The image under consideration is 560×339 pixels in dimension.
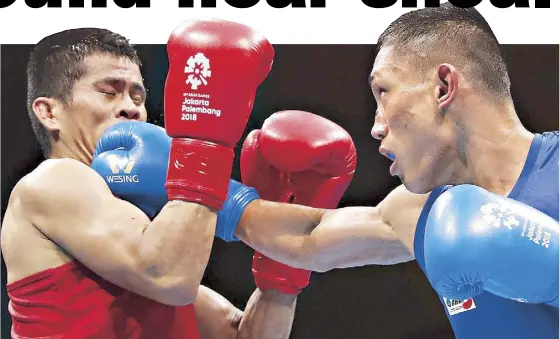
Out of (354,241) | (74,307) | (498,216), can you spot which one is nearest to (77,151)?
(74,307)

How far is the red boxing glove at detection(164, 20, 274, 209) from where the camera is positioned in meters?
1.94

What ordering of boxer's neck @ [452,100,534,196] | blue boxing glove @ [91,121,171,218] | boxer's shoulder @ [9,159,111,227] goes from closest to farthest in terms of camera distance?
1. boxer's neck @ [452,100,534,196]
2. boxer's shoulder @ [9,159,111,227]
3. blue boxing glove @ [91,121,171,218]

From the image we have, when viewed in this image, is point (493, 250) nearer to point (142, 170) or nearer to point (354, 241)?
point (354, 241)

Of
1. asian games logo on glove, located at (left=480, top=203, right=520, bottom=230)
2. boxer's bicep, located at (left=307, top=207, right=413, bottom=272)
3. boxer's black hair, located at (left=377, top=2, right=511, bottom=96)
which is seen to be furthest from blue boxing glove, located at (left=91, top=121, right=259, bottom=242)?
asian games logo on glove, located at (left=480, top=203, right=520, bottom=230)

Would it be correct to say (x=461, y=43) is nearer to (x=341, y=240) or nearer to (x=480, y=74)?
(x=480, y=74)

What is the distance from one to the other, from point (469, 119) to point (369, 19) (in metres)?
1.61

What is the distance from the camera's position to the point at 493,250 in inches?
54.6

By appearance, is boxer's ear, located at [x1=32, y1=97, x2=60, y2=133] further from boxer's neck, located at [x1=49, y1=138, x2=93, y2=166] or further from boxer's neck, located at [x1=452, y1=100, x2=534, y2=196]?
boxer's neck, located at [x1=452, y1=100, x2=534, y2=196]

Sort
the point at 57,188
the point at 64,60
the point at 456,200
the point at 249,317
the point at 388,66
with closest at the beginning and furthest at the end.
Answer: the point at 456,200
the point at 388,66
the point at 57,188
the point at 64,60
the point at 249,317

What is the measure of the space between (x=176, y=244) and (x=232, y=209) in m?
0.27

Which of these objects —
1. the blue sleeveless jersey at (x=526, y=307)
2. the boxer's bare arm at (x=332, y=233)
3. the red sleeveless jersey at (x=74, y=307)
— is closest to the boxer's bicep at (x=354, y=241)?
the boxer's bare arm at (x=332, y=233)

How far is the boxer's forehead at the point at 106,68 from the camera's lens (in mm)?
2389

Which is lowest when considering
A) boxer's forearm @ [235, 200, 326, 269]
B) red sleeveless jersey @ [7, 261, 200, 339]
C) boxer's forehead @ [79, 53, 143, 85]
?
red sleeveless jersey @ [7, 261, 200, 339]

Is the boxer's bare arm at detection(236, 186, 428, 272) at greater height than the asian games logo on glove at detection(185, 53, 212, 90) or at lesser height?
lesser
